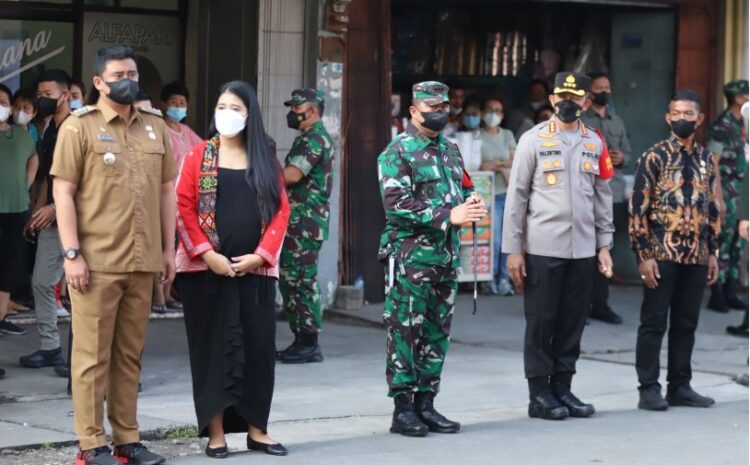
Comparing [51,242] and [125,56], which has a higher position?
A: [125,56]

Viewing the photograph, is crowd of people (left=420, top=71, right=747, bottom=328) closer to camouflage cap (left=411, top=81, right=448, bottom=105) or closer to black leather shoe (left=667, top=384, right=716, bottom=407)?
black leather shoe (left=667, top=384, right=716, bottom=407)

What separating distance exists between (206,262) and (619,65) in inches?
345

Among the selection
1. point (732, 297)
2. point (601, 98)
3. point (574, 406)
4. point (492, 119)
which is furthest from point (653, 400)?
point (492, 119)

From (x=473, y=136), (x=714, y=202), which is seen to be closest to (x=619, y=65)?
(x=473, y=136)

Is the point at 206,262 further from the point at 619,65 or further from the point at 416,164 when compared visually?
the point at 619,65

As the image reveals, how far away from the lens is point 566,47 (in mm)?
15656

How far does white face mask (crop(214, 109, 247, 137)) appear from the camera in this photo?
7.42 meters

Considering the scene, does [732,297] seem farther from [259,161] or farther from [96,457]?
[96,457]

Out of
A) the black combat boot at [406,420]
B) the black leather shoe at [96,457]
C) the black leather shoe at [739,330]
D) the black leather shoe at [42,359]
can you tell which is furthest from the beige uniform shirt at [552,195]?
the black leather shoe at [739,330]

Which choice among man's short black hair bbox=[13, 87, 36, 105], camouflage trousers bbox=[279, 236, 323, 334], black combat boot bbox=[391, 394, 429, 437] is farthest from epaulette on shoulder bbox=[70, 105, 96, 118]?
man's short black hair bbox=[13, 87, 36, 105]

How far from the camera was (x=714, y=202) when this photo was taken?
31.6ft

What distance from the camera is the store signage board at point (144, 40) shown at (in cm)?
1294

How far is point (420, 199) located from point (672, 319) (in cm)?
231

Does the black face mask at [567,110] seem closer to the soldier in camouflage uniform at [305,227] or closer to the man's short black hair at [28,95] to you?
the soldier in camouflage uniform at [305,227]
